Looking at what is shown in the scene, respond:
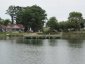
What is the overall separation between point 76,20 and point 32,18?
19.5 m

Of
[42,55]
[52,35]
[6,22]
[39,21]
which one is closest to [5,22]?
[6,22]

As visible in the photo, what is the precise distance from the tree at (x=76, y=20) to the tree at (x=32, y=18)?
12156mm

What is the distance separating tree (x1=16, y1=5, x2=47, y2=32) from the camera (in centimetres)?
13525

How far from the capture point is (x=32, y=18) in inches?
5320

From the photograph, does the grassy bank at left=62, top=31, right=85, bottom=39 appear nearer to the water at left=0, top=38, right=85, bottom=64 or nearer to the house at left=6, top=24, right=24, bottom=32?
the house at left=6, top=24, right=24, bottom=32

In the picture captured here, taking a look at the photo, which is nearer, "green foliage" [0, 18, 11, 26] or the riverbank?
the riverbank

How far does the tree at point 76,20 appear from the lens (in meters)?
139

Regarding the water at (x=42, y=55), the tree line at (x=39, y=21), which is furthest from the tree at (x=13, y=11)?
the water at (x=42, y=55)

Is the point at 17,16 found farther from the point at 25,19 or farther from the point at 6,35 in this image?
the point at 6,35

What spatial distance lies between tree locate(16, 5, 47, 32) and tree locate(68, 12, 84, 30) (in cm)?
1216

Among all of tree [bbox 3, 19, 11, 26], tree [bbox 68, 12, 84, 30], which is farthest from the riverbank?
tree [bbox 3, 19, 11, 26]

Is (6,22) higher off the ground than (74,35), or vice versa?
(6,22)

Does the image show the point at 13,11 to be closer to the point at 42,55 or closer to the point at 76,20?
the point at 76,20

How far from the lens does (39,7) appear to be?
147 meters
